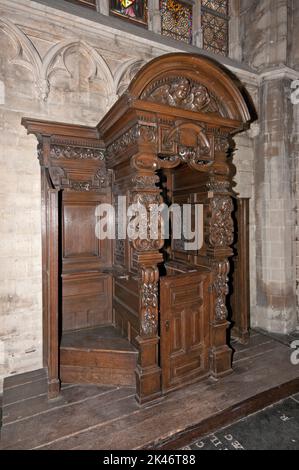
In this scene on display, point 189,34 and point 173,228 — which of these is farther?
point 189,34

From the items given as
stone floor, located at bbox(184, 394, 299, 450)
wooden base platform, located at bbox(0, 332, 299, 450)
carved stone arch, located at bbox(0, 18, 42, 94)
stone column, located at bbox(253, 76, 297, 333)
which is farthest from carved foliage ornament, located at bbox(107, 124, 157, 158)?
stone column, located at bbox(253, 76, 297, 333)

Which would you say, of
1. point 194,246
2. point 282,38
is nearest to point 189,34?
point 282,38

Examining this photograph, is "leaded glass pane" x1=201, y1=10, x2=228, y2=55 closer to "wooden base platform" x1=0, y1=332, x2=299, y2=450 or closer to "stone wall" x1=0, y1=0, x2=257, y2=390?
"stone wall" x1=0, y1=0, x2=257, y2=390

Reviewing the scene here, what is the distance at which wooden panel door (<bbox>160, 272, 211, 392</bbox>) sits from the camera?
2615 mm

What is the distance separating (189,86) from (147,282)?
1.79m

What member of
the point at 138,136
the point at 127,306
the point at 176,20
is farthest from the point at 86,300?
the point at 176,20

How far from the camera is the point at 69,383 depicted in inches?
110

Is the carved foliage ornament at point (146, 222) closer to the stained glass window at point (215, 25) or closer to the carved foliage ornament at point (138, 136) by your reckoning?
the carved foliage ornament at point (138, 136)

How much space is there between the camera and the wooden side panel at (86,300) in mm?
3277

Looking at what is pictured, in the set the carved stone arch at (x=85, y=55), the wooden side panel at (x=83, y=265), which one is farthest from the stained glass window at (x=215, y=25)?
the wooden side panel at (x=83, y=265)

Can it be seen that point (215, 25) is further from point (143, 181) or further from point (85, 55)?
point (143, 181)

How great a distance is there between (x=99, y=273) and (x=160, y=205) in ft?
4.52

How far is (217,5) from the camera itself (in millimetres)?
4566

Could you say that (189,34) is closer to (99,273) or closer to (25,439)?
(99,273)
